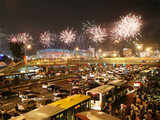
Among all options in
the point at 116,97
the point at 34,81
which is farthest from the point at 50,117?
the point at 34,81

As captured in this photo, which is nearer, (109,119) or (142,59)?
(109,119)

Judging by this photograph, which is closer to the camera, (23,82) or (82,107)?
(82,107)

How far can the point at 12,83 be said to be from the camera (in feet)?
65.6

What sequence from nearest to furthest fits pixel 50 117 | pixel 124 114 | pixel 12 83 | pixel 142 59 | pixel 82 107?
1. pixel 50 117
2. pixel 82 107
3. pixel 124 114
4. pixel 12 83
5. pixel 142 59

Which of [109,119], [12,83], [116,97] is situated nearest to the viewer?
[109,119]

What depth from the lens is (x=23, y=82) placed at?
21578mm

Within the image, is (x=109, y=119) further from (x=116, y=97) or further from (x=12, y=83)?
(x=12, y=83)

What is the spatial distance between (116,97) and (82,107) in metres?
5.96

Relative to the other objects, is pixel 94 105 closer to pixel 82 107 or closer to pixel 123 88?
pixel 82 107

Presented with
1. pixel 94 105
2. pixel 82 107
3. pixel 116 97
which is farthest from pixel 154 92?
pixel 82 107

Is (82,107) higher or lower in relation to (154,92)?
higher

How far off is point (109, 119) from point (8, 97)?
537 inches

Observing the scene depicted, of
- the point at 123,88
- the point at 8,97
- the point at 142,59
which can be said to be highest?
the point at 142,59

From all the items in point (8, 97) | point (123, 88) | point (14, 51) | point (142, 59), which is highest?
point (14, 51)
